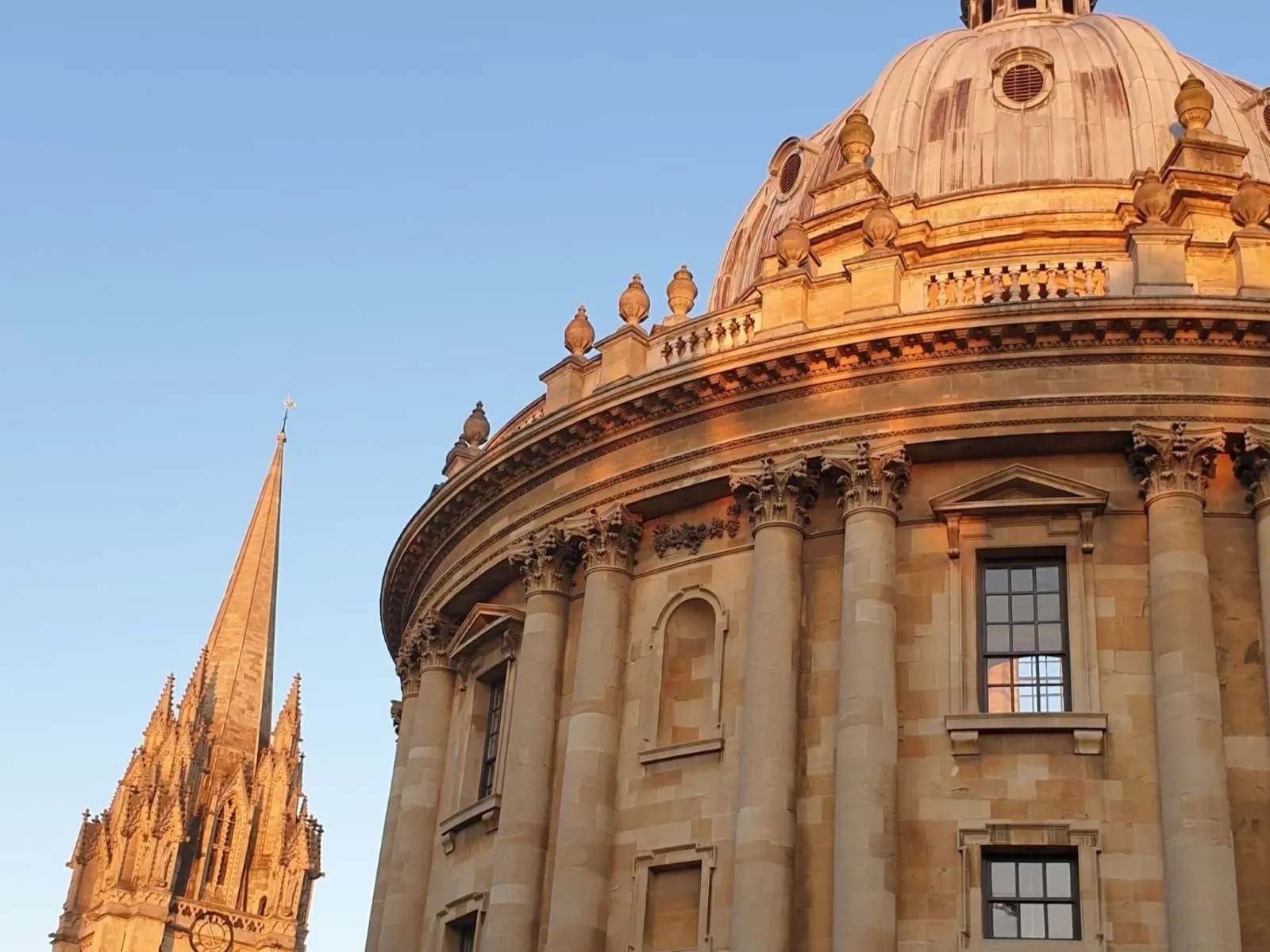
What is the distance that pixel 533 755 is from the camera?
30375 millimetres

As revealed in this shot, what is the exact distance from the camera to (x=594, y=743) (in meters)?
29.4

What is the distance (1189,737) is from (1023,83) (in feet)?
69.5

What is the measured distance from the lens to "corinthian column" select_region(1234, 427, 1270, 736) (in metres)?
26.6

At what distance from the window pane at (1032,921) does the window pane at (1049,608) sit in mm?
4453

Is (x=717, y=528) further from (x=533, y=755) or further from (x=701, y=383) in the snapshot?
(x=533, y=755)

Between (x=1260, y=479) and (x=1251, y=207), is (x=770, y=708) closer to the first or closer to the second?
(x=1260, y=479)

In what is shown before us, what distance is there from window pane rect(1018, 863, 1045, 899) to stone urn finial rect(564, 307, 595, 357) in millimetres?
13730

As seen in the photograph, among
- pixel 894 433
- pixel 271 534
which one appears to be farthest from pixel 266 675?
pixel 894 433

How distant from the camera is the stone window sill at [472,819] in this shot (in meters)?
31.5

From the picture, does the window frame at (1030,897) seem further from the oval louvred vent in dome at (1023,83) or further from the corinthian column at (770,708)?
the oval louvred vent in dome at (1023,83)

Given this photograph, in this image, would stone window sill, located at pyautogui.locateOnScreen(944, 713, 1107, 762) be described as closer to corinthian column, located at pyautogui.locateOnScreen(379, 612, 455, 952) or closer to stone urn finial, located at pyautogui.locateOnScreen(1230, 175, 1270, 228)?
stone urn finial, located at pyautogui.locateOnScreen(1230, 175, 1270, 228)

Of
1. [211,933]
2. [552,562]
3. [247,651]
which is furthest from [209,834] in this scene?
[552,562]

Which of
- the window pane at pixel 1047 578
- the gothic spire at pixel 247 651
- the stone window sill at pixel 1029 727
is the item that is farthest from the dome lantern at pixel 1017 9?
the gothic spire at pixel 247 651

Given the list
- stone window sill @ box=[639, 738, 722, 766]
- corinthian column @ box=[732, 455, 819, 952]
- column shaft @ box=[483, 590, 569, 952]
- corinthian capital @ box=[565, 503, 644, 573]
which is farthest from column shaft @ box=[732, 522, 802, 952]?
column shaft @ box=[483, 590, 569, 952]
